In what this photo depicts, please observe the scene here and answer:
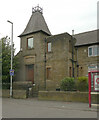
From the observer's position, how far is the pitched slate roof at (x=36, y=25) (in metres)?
22.5

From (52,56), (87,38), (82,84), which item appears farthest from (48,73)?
(87,38)

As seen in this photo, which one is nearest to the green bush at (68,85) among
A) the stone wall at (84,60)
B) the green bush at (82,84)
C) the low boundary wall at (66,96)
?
the green bush at (82,84)

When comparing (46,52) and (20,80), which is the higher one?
(46,52)

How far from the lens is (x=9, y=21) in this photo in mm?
18172

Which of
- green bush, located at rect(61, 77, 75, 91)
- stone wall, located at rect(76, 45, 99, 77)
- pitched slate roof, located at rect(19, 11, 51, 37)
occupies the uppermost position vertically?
pitched slate roof, located at rect(19, 11, 51, 37)

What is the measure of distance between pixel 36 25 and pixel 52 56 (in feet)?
20.2

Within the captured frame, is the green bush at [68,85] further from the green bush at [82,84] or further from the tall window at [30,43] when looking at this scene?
the tall window at [30,43]

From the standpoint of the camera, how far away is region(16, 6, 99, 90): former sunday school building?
19547 mm

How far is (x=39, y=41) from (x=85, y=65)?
25.0ft

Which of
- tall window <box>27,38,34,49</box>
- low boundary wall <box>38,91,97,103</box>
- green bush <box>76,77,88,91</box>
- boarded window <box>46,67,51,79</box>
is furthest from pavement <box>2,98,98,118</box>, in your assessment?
tall window <box>27,38,34,49</box>

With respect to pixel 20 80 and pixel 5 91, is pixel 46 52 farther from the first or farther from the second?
pixel 5 91

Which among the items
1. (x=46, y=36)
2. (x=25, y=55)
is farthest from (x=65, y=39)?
(x=25, y=55)

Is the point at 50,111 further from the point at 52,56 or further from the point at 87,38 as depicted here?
the point at 87,38

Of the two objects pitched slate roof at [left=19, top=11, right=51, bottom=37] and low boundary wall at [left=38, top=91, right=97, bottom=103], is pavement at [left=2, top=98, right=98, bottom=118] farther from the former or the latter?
pitched slate roof at [left=19, top=11, right=51, bottom=37]
